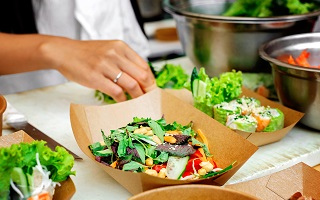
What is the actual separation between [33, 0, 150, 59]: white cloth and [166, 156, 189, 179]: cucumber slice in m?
1.32

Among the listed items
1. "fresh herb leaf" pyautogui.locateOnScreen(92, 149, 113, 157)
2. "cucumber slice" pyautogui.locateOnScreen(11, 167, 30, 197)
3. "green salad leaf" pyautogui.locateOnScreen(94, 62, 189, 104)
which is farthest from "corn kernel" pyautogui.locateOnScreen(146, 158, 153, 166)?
"green salad leaf" pyautogui.locateOnScreen(94, 62, 189, 104)

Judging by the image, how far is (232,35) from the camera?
1.87 m

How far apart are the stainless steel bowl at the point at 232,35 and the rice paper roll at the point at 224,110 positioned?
0.37m

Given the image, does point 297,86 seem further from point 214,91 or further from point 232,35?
point 232,35

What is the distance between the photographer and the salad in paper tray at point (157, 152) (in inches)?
49.5

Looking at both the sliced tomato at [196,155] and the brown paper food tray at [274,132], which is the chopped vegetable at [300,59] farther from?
the sliced tomato at [196,155]

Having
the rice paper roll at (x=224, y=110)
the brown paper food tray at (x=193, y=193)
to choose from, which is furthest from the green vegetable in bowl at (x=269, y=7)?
the brown paper food tray at (x=193, y=193)

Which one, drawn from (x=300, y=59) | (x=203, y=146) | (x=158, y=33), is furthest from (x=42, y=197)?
(x=158, y=33)

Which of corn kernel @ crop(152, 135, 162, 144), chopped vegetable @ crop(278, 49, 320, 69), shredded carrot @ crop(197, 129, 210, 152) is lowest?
shredded carrot @ crop(197, 129, 210, 152)

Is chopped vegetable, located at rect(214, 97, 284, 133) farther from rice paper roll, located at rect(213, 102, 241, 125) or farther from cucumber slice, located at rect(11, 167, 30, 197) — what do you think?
cucumber slice, located at rect(11, 167, 30, 197)

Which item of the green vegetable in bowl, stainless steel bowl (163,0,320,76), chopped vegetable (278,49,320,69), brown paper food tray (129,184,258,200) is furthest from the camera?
the green vegetable in bowl

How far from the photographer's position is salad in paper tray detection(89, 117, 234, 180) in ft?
4.13

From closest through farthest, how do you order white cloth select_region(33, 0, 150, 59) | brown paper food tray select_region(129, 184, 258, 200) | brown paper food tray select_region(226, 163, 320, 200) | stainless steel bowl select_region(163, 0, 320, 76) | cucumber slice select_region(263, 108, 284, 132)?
brown paper food tray select_region(129, 184, 258, 200), brown paper food tray select_region(226, 163, 320, 200), cucumber slice select_region(263, 108, 284, 132), stainless steel bowl select_region(163, 0, 320, 76), white cloth select_region(33, 0, 150, 59)

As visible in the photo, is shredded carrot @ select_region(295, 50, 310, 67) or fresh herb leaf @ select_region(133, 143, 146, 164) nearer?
fresh herb leaf @ select_region(133, 143, 146, 164)
